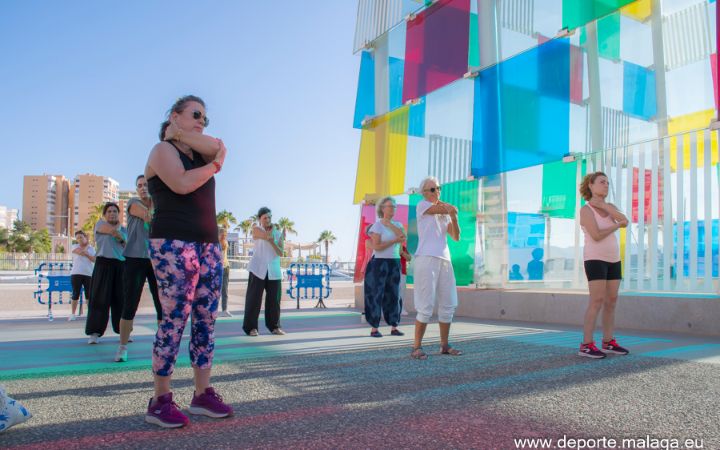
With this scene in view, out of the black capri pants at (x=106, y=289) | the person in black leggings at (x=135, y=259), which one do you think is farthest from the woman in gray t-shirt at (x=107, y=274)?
the person in black leggings at (x=135, y=259)

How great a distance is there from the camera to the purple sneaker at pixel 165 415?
9.16 feet

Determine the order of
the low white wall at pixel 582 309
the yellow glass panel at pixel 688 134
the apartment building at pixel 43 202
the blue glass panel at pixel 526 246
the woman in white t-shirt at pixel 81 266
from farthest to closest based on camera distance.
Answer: the apartment building at pixel 43 202 → the woman in white t-shirt at pixel 81 266 → the blue glass panel at pixel 526 246 → the yellow glass panel at pixel 688 134 → the low white wall at pixel 582 309

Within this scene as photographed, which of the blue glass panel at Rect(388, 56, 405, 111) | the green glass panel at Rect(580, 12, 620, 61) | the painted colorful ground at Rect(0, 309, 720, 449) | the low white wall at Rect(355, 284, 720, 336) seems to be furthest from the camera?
the blue glass panel at Rect(388, 56, 405, 111)

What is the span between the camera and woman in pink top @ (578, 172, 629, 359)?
5133mm

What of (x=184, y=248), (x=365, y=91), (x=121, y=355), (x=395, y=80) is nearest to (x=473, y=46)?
(x=395, y=80)

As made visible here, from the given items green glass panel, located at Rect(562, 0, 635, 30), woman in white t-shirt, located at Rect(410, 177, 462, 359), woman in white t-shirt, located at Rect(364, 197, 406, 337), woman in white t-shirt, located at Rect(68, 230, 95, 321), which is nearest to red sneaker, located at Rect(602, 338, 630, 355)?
woman in white t-shirt, located at Rect(410, 177, 462, 359)

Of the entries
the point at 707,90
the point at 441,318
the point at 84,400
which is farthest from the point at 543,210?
the point at 84,400

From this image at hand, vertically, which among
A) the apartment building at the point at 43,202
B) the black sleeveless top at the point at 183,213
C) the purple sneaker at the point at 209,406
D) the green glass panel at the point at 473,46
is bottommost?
the purple sneaker at the point at 209,406

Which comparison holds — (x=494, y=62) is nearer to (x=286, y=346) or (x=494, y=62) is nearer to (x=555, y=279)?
(x=555, y=279)

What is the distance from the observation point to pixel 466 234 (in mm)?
10523

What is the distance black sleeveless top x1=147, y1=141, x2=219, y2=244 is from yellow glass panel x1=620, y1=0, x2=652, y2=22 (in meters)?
7.49

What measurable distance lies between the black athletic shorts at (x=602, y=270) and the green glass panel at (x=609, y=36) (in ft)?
14.4

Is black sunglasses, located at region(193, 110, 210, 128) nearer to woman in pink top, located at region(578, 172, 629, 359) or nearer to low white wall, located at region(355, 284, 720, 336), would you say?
woman in pink top, located at region(578, 172, 629, 359)

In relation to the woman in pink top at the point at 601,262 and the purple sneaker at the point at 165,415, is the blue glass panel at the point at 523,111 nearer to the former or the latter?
the woman in pink top at the point at 601,262
